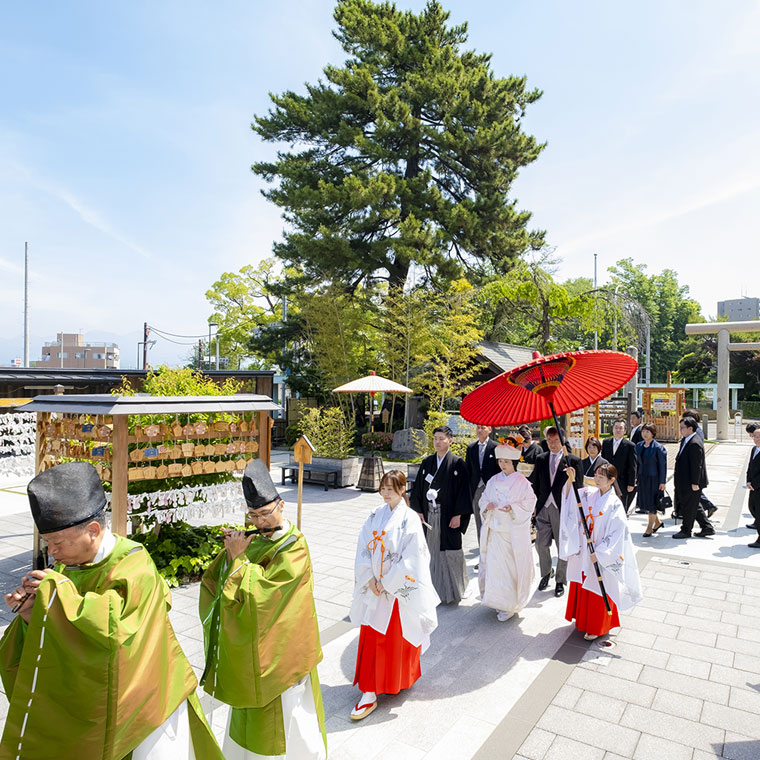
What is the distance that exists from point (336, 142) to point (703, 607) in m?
18.8

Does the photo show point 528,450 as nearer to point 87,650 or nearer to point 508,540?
point 508,540

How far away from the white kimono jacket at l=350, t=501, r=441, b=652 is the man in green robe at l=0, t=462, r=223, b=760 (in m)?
1.71

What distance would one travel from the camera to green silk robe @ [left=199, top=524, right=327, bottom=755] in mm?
2281

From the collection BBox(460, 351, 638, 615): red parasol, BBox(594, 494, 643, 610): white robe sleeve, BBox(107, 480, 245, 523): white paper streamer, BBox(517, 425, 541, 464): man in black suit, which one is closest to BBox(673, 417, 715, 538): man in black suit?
BBox(517, 425, 541, 464): man in black suit

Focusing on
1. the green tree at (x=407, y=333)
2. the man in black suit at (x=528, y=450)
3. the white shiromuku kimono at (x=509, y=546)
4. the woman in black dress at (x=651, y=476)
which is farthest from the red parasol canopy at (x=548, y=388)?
the green tree at (x=407, y=333)

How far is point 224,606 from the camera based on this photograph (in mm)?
2277

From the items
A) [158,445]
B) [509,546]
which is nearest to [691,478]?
[509,546]

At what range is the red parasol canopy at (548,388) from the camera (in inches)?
173

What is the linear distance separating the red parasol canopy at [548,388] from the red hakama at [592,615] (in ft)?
5.14

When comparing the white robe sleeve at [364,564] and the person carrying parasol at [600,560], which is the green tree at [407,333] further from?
the white robe sleeve at [364,564]

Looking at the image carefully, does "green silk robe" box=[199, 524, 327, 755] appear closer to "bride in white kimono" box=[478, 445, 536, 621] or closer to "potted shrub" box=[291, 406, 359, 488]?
"bride in white kimono" box=[478, 445, 536, 621]

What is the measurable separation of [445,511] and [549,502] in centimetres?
144

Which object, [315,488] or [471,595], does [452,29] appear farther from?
[471,595]

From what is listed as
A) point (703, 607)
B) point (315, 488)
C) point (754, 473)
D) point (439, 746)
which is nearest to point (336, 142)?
point (315, 488)
